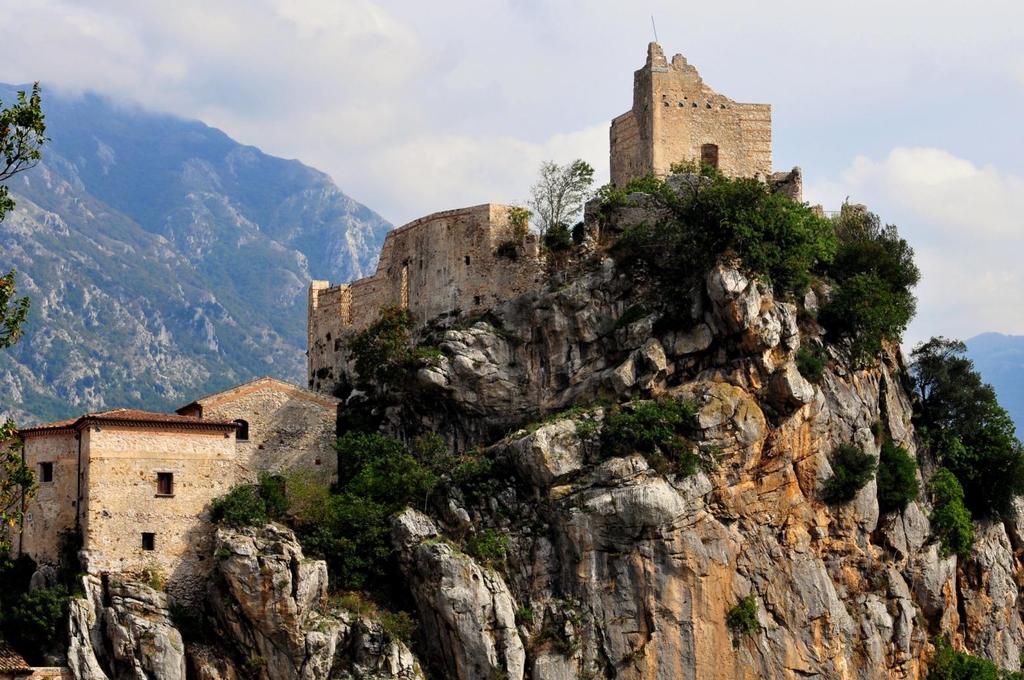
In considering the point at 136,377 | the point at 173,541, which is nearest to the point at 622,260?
the point at 173,541

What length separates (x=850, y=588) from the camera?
4862 cm

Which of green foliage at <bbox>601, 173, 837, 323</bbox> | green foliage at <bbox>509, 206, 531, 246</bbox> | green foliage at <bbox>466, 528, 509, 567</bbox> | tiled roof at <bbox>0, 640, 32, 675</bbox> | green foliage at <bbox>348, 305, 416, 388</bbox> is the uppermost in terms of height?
green foliage at <bbox>509, 206, 531, 246</bbox>

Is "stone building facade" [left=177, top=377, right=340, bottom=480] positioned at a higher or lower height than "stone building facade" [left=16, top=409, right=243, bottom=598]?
higher

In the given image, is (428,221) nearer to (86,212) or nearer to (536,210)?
(536,210)

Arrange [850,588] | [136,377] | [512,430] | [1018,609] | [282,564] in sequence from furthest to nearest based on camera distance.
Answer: [136,377]
[1018,609]
[512,430]
[850,588]
[282,564]

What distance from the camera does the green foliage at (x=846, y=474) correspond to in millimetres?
49000

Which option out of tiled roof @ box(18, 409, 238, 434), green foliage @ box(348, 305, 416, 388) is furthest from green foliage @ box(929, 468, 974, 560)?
tiled roof @ box(18, 409, 238, 434)

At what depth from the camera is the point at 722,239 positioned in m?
50.5

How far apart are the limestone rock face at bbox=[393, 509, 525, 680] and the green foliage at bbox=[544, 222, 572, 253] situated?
14.0 meters

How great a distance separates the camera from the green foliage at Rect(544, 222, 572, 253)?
55406 mm

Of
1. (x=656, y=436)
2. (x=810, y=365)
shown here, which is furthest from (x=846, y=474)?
(x=656, y=436)

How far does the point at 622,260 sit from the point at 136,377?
95.3 metres

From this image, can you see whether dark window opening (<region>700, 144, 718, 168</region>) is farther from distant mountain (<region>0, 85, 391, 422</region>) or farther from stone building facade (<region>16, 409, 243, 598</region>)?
distant mountain (<region>0, 85, 391, 422</region>)

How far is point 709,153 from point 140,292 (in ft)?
356
